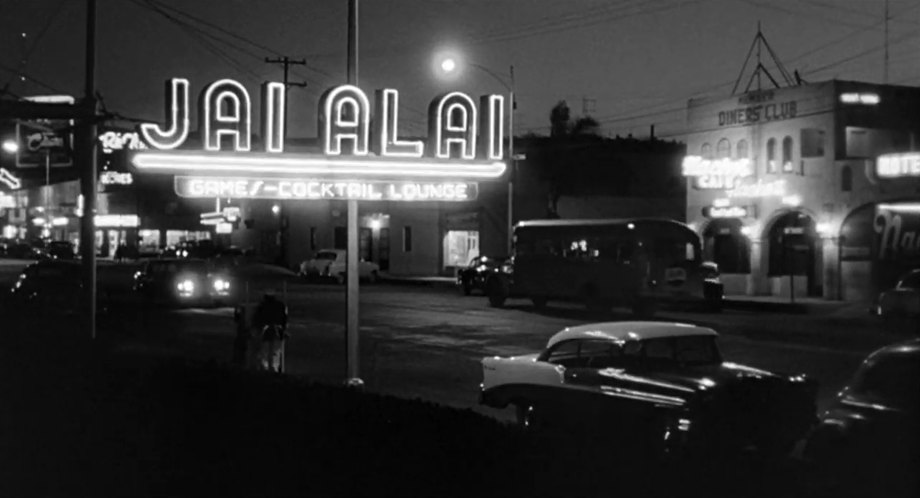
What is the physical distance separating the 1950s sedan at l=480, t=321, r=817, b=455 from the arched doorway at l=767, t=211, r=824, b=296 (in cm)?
3177

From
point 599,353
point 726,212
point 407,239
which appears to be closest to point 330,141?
point 599,353

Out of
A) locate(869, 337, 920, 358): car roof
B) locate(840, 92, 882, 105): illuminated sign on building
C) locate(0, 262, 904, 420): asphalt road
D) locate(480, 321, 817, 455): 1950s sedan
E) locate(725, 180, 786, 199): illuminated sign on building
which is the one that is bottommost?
locate(0, 262, 904, 420): asphalt road

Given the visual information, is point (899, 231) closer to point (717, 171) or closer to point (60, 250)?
point (717, 171)

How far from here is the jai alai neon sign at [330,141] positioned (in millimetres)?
15273

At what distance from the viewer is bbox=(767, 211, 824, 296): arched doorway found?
43.2m

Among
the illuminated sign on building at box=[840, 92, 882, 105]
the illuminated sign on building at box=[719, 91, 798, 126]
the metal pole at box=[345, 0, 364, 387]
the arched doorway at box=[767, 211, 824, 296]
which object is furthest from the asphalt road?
the illuminated sign on building at box=[719, 91, 798, 126]

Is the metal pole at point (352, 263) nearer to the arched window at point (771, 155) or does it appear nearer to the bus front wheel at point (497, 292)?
the bus front wheel at point (497, 292)

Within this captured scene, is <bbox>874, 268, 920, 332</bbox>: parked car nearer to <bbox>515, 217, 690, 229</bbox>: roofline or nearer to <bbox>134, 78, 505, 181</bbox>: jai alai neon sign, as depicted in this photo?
<bbox>515, 217, 690, 229</bbox>: roofline

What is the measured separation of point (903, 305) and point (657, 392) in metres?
20.2

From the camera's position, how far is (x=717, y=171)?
4512 centimetres

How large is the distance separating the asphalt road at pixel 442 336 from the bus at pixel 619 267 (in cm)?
69

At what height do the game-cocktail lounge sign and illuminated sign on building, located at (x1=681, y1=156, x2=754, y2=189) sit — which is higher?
illuminated sign on building, located at (x1=681, y1=156, x2=754, y2=189)

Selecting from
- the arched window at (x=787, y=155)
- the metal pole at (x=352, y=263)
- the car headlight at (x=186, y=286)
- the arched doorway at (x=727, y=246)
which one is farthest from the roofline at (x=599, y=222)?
the metal pole at (x=352, y=263)

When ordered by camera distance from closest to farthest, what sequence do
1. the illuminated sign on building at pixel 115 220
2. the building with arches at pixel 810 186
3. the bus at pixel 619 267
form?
1. the bus at pixel 619 267
2. the building with arches at pixel 810 186
3. the illuminated sign on building at pixel 115 220
